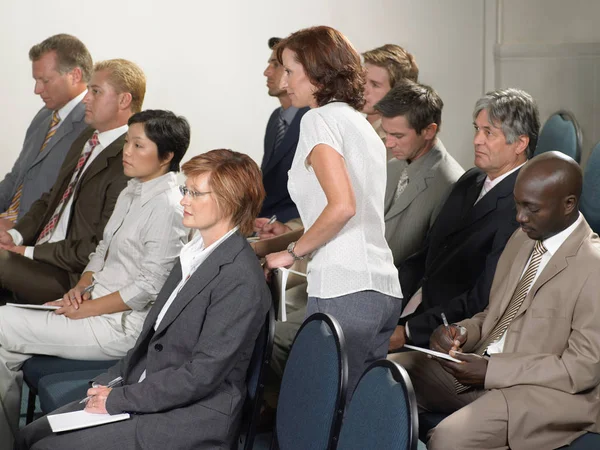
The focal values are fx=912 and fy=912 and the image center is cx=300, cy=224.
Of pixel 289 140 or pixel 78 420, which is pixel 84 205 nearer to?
pixel 289 140

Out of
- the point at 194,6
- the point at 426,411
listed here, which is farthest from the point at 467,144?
the point at 426,411

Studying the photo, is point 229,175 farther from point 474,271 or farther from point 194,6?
point 194,6

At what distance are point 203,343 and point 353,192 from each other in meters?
0.53

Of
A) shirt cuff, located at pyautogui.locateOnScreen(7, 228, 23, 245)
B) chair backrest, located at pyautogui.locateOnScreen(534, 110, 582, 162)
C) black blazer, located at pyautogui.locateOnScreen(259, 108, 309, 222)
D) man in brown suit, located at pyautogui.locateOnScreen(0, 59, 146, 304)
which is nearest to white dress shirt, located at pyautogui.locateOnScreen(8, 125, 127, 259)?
man in brown suit, located at pyautogui.locateOnScreen(0, 59, 146, 304)

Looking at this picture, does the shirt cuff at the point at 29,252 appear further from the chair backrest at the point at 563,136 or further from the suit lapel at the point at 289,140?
the chair backrest at the point at 563,136

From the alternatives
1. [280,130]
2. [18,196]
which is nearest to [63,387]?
[280,130]

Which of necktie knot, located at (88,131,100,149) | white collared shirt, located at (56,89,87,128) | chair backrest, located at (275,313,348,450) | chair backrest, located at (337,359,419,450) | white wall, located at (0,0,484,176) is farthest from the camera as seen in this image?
white wall, located at (0,0,484,176)

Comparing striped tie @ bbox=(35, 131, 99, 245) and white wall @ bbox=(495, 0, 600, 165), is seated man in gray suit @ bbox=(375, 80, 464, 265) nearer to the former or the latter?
A: striped tie @ bbox=(35, 131, 99, 245)

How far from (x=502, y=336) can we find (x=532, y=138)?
2.66 ft

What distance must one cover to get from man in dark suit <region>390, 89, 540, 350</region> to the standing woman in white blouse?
54cm

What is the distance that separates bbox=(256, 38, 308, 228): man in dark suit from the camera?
3.90 metres

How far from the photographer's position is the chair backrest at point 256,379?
2.33 meters

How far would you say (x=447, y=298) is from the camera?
301 centimetres

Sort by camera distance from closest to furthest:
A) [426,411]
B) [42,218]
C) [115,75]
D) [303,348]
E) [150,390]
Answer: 1. [303,348]
2. [150,390]
3. [426,411]
4. [115,75]
5. [42,218]
